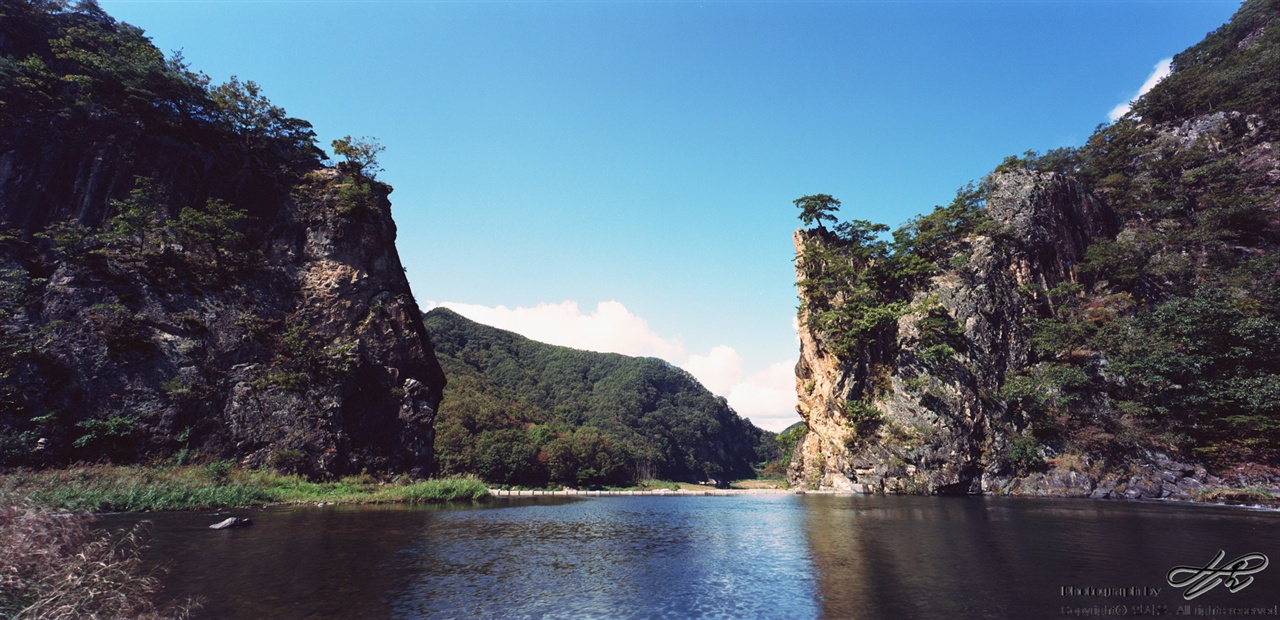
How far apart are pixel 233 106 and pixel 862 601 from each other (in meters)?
69.6

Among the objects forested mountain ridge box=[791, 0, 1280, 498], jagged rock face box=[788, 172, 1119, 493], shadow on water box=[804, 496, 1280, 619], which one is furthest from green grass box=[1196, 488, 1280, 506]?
jagged rock face box=[788, 172, 1119, 493]

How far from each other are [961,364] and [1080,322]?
1203cm

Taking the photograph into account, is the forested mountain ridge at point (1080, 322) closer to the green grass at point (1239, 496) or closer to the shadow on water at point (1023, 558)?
the green grass at point (1239, 496)

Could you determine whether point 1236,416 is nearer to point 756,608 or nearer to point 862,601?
point 862,601

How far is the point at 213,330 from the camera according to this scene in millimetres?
41938

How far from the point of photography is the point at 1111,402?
150 feet

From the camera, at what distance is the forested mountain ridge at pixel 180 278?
35.4 metres

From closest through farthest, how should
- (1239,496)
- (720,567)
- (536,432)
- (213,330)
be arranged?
(720,567) → (1239,496) → (213,330) → (536,432)

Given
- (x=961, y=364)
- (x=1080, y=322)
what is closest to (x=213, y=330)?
(x=961, y=364)

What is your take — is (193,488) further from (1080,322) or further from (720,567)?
(1080,322)

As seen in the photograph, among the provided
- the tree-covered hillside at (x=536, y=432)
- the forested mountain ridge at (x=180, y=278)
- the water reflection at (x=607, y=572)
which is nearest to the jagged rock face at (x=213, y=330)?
the forested mountain ridge at (x=180, y=278)

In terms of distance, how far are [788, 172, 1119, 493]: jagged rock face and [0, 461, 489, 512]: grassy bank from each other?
43.6 meters
